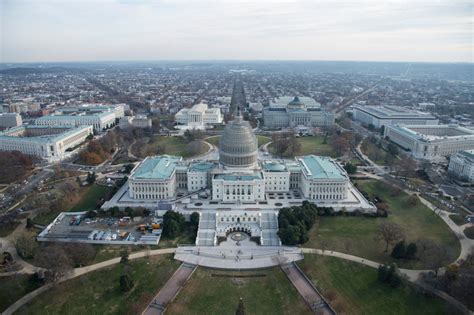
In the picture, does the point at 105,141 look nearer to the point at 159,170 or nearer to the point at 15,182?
the point at 15,182

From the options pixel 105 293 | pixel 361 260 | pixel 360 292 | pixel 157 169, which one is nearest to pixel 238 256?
pixel 360 292

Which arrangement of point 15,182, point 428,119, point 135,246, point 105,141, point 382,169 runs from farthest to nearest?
point 428,119 → point 105,141 → point 382,169 → point 15,182 → point 135,246

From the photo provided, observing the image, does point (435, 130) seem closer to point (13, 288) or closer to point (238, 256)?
point (238, 256)

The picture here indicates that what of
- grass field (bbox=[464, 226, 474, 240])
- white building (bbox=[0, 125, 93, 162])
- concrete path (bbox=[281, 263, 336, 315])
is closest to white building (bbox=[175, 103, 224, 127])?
white building (bbox=[0, 125, 93, 162])

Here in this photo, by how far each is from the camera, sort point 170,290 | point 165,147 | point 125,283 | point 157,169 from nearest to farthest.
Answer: point 125,283
point 170,290
point 157,169
point 165,147

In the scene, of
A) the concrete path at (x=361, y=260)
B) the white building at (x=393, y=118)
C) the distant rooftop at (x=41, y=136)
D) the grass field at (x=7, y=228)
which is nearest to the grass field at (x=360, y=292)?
the concrete path at (x=361, y=260)

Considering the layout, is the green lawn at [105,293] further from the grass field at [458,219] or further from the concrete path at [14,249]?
the grass field at [458,219]

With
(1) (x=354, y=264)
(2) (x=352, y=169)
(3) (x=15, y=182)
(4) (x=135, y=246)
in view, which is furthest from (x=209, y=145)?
(1) (x=354, y=264)
